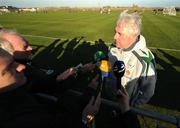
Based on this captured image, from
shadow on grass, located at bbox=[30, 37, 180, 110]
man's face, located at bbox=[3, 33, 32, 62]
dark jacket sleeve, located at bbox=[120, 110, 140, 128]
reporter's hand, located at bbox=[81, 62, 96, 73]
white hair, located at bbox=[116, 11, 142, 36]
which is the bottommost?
shadow on grass, located at bbox=[30, 37, 180, 110]

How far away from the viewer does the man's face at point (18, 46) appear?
347 centimetres

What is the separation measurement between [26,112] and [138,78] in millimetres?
1745

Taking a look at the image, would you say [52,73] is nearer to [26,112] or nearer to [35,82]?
[35,82]

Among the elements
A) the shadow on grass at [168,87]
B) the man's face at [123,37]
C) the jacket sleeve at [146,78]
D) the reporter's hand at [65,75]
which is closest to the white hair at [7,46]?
the reporter's hand at [65,75]

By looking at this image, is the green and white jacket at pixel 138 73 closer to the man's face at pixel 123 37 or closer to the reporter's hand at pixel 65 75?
the man's face at pixel 123 37

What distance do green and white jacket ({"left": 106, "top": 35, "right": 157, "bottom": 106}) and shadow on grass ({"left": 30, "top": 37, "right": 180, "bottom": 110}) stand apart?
4.01 metres

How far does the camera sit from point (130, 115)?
8.89ft

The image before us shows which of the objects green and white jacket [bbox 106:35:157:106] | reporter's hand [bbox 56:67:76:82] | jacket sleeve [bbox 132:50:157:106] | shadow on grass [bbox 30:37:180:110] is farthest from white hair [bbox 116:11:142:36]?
shadow on grass [bbox 30:37:180:110]

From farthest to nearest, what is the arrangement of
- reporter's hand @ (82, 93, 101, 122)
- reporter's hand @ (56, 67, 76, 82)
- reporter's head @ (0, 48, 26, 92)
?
reporter's hand @ (56, 67, 76, 82) → reporter's hand @ (82, 93, 101, 122) → reporter's head @ (0, 48, 26, 92)

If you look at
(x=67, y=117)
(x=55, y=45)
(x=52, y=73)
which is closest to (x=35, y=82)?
(x=52, y=73)

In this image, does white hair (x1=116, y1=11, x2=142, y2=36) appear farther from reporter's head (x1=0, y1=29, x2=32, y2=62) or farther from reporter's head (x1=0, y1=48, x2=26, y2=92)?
reporter's head (x1=0, y1=48, x2=26, y2=92)

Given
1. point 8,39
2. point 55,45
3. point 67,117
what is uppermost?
point 8,39

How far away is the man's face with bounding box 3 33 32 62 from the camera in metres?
3.47

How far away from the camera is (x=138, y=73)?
3.56 m
